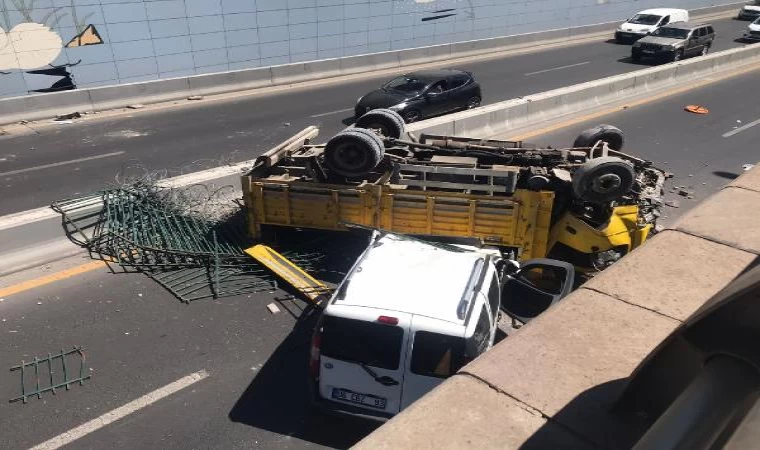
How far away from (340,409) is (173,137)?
1161 cm

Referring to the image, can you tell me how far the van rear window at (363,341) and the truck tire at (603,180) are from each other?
13.8 feet

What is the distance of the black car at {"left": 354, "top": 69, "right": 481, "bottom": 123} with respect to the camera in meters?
16.2

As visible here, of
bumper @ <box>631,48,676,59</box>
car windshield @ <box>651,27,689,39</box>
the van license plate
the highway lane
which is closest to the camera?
the van license plate

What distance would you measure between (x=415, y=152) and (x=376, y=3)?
17.4m

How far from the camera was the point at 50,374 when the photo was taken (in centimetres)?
659

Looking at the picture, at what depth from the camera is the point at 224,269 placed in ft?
29.0

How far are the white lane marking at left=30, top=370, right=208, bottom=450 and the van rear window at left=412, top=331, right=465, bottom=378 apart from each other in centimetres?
274

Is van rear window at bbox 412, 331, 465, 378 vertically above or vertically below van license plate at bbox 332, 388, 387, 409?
above

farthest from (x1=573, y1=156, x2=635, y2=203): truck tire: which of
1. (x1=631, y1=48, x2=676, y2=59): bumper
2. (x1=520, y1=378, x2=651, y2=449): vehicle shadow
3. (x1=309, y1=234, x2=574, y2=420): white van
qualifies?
(x1=631, y1=48, x2=676, y2=59): bumper

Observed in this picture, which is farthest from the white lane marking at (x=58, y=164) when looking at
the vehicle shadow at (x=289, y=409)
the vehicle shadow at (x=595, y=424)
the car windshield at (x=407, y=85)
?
the vehicle shadow at (x=595, y=424)

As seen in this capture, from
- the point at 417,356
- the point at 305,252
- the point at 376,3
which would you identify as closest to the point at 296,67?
the point at 376,3

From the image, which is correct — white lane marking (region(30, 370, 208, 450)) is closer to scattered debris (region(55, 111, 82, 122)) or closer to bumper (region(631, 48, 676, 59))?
scattered debris (region(55, 111, 82, 122))

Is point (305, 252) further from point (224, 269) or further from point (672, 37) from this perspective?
point (672, 37)

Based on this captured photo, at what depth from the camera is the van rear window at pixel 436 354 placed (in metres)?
5.29
